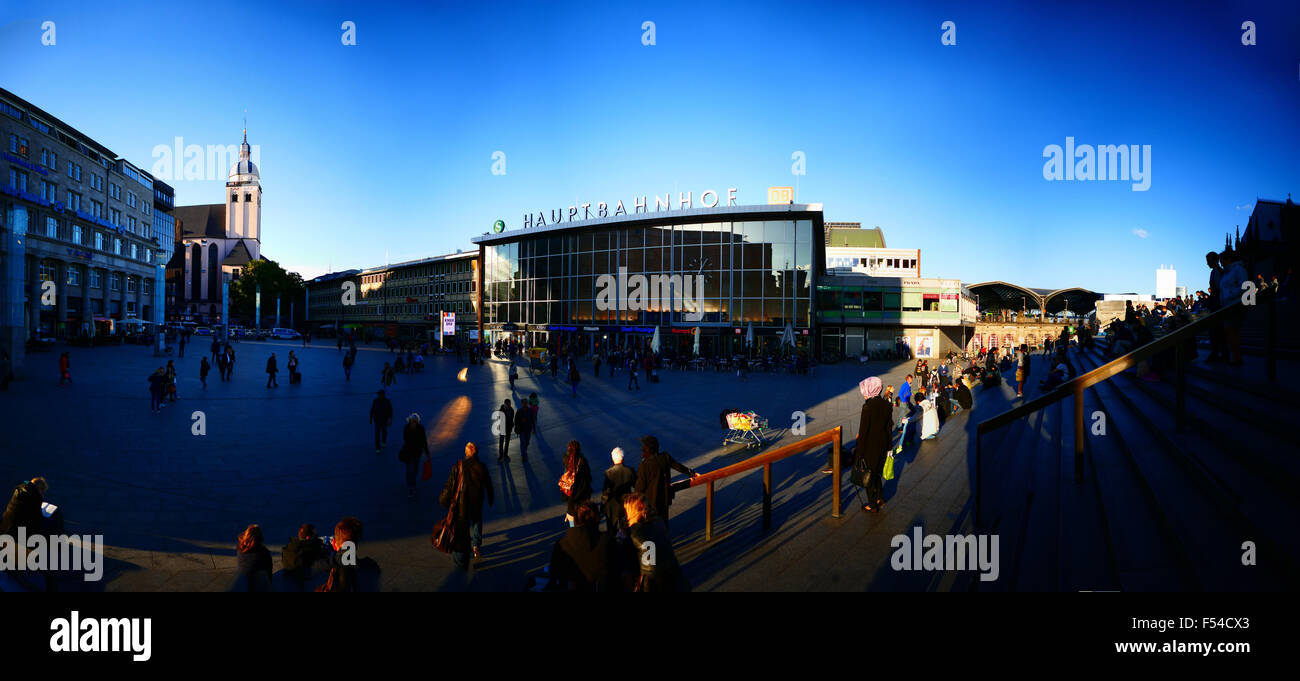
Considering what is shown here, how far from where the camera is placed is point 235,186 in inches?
5064

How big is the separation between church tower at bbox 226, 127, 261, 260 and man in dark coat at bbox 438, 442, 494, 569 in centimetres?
15818

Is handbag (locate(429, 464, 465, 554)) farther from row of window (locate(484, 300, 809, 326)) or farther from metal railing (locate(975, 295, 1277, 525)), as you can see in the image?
row of window (locate(484, 300, 809, 326))

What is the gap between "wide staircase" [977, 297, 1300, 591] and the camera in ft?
11.2

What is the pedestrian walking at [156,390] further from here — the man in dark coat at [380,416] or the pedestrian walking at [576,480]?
the pedestrian walking at [576,480]

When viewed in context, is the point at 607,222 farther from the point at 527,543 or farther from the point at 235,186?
the point at 235,186

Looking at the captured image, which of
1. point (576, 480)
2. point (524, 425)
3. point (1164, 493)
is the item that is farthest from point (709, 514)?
point (524, 425)

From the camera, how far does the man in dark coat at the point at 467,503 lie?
5.18 metres

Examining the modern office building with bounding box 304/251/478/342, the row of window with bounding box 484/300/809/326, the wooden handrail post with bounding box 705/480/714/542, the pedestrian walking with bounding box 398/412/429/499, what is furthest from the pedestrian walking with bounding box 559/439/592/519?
the modern office building with bounding box 304/251/478/342

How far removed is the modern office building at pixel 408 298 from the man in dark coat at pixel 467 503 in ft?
183

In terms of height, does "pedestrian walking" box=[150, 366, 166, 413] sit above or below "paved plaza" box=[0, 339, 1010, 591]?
above
